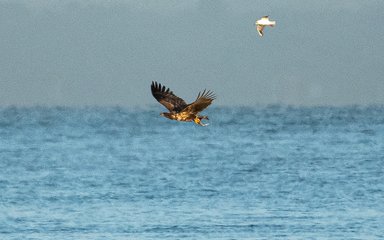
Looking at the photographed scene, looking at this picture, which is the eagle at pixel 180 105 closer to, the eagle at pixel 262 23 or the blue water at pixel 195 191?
the eagle at pixel 262 23

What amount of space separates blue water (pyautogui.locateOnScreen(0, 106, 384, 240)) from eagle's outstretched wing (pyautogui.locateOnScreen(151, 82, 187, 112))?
1271cm

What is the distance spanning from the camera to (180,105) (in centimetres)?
1795

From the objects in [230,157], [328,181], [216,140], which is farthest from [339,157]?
[216,140]

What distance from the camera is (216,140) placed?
287ft

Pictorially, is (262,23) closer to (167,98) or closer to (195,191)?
(167,98)

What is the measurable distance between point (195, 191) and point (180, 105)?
85.3 feet

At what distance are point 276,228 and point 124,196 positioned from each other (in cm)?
1155

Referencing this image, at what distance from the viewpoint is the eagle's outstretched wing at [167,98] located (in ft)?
58.7

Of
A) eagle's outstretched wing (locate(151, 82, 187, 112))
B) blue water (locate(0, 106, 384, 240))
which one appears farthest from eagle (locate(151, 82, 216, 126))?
blue water (locate(0, 106, 384, 240))

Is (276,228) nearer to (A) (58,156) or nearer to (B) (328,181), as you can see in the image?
(B) (328,181)

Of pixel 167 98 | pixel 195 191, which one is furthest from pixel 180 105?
pixel 195 191

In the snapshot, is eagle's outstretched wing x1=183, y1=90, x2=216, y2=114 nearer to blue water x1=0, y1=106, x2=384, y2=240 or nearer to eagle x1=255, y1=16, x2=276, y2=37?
eagle x1=255, y1=16, x2=276, y2=37

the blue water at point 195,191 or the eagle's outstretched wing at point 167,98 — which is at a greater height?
the eagle's outstretched wing at point 167,98

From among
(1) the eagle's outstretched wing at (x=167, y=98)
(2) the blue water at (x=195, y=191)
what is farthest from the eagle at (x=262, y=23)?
(2) the blue water at (x=195, y=191)
